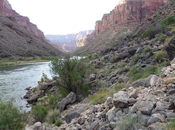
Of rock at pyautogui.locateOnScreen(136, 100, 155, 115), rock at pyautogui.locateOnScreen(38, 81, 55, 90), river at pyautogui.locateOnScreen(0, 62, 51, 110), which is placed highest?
rock at pyautogui.locateOnScreen(136, 100, 155, 115)

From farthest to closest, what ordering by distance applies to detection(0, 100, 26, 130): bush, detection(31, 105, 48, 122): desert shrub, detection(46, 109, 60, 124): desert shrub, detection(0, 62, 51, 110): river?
1. detection(0, 62, 51, 110): river
2. detection(31, 105, 48, 122): desert shrub
3. detection(46, 109, 60, 124): desert shrub
4. detection(0, 100, 26, 130): bush

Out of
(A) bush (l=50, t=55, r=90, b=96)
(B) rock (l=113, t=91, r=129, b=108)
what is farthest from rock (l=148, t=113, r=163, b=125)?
(A) bush (l=50, t=55, r=90, b=96)

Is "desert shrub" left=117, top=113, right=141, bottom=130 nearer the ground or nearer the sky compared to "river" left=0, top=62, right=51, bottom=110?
nearer the sky

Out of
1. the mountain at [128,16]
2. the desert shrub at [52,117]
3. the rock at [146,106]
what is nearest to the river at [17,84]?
the desert shrub at [52,117]

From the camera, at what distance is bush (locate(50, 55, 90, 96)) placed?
687cm

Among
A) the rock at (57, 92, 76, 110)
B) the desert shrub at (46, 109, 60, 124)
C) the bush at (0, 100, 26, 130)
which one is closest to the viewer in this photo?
the bush at (0, 100, 26, 130)

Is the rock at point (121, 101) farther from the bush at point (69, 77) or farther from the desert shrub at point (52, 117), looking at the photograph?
the bush at point (69, 77)

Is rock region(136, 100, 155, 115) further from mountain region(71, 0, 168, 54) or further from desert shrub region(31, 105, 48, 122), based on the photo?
mountain region(71, 0, 168, 54)

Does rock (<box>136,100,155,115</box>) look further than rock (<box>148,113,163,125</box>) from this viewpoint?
Yes

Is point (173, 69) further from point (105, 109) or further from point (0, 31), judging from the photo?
point (0, 31)

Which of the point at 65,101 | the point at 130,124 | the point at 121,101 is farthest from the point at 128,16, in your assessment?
the point at 130,124

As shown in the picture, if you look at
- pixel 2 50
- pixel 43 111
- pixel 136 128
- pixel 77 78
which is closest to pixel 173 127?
pixel 136 128

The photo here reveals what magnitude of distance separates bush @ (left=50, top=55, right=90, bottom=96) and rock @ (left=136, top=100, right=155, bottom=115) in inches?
178

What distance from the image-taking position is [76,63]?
25.8ft
